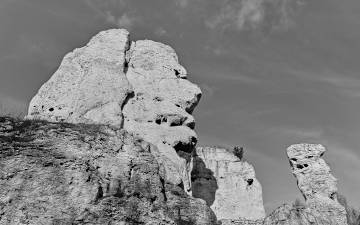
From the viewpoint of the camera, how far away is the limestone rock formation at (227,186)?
36.1 metres

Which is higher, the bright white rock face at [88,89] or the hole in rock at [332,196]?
the bright white rock face at [88,89]

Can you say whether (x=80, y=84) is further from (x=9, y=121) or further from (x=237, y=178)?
(x=237, y=178)

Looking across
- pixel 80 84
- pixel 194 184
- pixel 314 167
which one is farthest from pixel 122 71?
pixel 314 167

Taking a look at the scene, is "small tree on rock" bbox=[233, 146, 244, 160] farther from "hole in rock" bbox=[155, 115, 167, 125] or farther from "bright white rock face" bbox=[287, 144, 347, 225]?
"hole in rock" bbox=[155, 115, 167, 125]

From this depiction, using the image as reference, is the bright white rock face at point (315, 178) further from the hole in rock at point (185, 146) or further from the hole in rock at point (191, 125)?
the hole in rock at point (185, 146)

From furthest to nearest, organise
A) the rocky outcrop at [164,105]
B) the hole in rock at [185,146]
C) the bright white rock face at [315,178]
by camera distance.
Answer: the bright white rock face at [315,178] → the hole in rock at [185,146] → the rocky outcrop at [164,105]

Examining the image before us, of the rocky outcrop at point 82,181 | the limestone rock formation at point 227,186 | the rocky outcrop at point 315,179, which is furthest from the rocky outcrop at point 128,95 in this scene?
the rocky outcrop at point 315,179

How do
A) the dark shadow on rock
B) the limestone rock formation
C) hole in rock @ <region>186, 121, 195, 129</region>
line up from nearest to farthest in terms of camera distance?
hole in rock @ <region>186, 121, 195, 129</region> < the dark shadow on rock < the limestone rock formation

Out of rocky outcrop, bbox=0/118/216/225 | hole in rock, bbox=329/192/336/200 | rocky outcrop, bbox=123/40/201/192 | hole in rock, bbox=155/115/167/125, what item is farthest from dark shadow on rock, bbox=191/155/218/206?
rocky outcrop, bbox=0/118/216/225

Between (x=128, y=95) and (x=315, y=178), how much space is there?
59.1 feet

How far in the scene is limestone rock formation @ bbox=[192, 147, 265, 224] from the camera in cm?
3612

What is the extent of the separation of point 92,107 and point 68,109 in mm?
1436

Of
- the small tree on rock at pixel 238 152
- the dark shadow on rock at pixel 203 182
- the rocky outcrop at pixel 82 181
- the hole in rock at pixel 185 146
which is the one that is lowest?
the rocky outcrop at pixel 82 181

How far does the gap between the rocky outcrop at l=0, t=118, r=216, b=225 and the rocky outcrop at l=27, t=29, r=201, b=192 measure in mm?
7353
